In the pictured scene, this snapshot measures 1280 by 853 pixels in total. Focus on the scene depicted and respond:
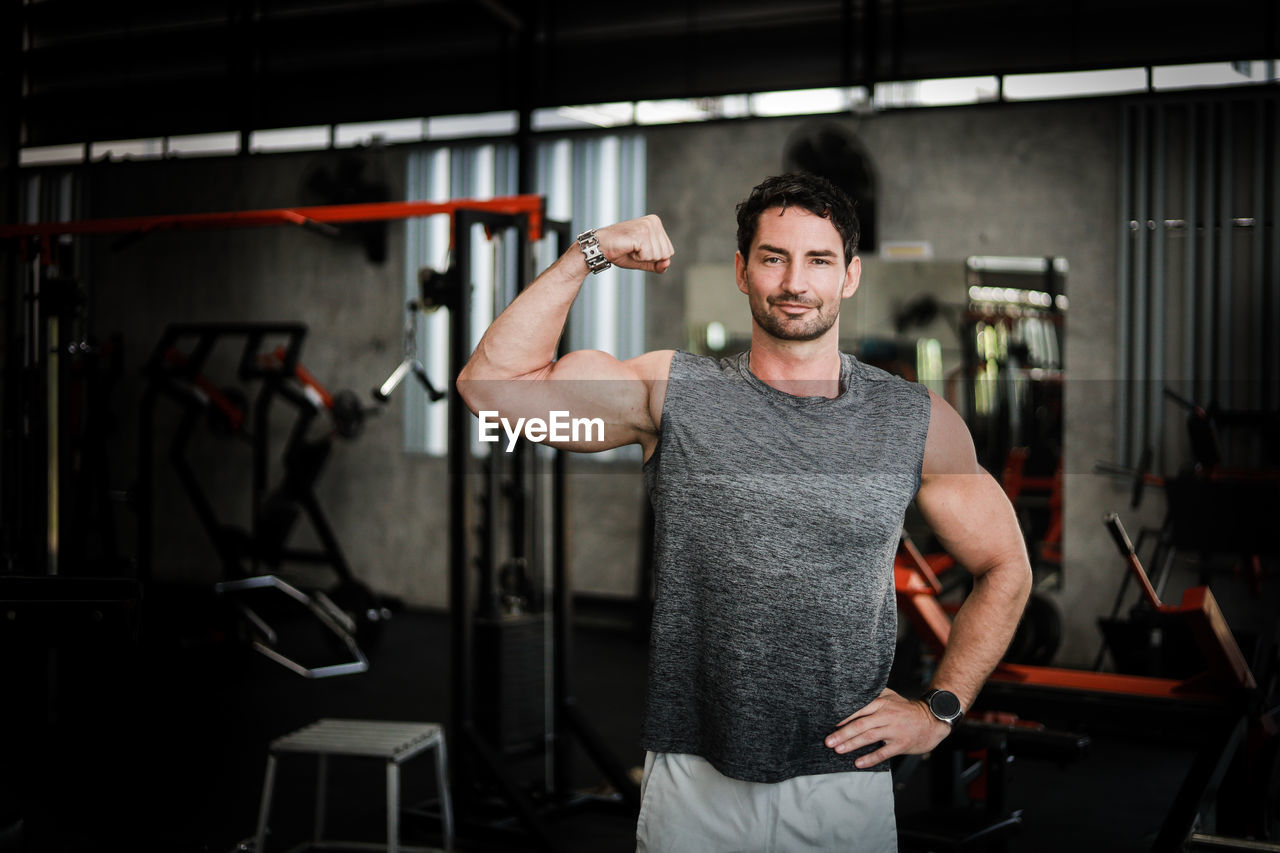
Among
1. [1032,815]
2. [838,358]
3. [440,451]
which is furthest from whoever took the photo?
[440,451]

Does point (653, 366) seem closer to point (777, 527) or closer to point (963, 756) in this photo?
point (777, 527)

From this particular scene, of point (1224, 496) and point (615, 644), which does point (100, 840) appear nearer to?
point (615, 644)

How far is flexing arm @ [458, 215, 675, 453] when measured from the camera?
1438 mm

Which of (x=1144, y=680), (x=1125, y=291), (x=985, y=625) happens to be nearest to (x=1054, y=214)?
(x=1125, y=291)

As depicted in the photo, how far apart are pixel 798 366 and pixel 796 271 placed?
14 cm

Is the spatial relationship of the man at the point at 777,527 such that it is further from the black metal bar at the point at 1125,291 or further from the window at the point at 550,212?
the window at the point at 550,212

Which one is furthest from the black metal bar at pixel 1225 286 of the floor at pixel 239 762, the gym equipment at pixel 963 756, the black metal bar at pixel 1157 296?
the gym equipment at pixel 963 756

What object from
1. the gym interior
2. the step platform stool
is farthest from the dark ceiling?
the step platform stool

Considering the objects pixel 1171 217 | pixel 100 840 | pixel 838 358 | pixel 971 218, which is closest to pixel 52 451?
pixel 100 840

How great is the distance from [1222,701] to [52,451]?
10.4 feet

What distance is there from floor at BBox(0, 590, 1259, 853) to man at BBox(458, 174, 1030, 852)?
110 cm

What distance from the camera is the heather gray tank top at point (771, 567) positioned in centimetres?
146

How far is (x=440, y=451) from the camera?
665cm

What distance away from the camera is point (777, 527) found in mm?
1463
